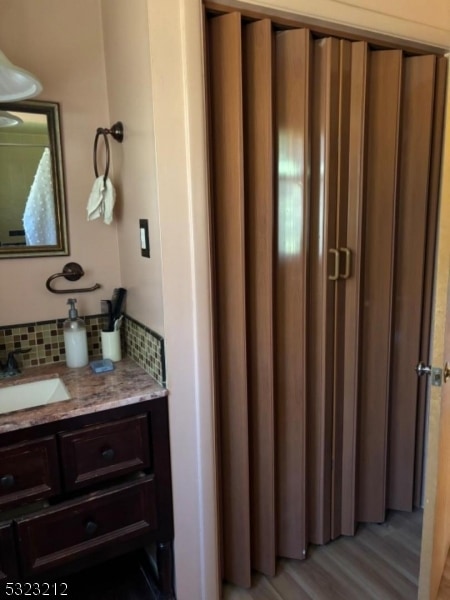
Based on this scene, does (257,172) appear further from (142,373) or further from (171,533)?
(171,533)

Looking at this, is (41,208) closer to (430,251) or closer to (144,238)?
→ (144,238)

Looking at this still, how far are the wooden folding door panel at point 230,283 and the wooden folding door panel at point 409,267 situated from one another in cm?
77

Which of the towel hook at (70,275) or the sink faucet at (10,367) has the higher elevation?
the towel hook at (70,275)

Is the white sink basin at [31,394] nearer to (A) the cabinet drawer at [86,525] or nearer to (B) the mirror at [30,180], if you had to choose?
(A) the cabinet drawer at [86,525]

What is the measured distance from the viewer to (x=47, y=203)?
1.66 meters

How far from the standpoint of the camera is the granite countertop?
4.17 ft

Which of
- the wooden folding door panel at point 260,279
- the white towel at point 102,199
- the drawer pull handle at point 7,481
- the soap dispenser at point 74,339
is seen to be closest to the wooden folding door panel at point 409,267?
the wooden folding door panel at point 260,279

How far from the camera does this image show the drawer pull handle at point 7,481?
4.07 feet

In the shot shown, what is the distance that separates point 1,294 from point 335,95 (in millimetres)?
1416

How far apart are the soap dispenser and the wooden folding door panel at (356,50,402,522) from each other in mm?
1132

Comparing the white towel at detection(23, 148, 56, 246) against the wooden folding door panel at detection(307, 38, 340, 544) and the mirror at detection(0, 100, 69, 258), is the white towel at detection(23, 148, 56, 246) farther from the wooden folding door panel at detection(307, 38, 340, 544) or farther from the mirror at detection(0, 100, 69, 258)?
the wooden folding door panel at detection(307, 38, 340, 544)

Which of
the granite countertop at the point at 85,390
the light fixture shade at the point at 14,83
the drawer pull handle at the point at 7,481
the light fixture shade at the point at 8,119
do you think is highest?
the light fixture shade at the point at 14,83

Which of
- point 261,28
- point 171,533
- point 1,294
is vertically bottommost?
point 171,533

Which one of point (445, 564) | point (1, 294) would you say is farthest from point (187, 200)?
point (445, 564)
